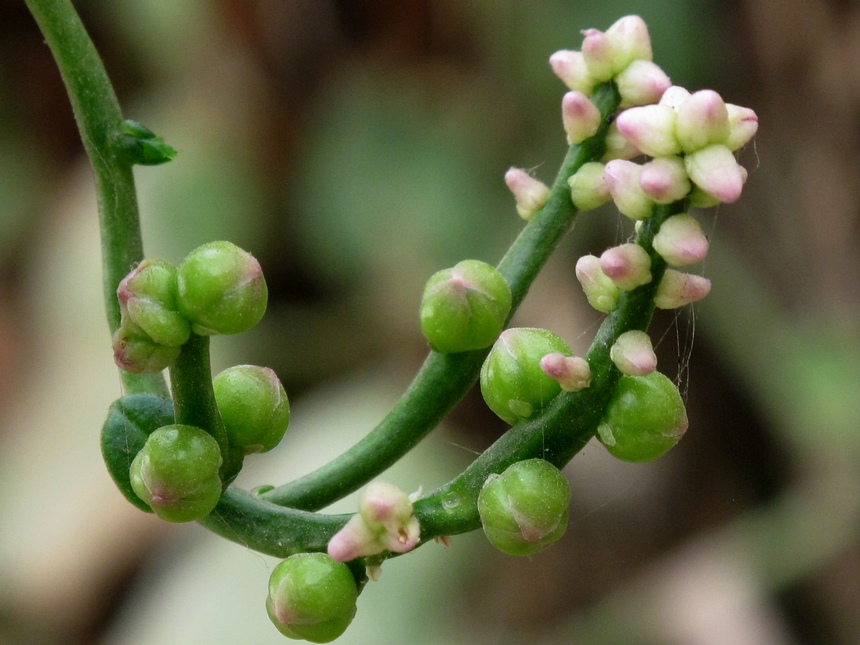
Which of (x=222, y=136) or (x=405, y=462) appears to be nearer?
(x=405, y=462)

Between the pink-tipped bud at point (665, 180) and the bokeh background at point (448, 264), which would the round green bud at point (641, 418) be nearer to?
the pink-tipped bud at point (665, 180)

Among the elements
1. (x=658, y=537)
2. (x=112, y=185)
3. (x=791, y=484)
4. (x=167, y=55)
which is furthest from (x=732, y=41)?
(x=112, y=185)

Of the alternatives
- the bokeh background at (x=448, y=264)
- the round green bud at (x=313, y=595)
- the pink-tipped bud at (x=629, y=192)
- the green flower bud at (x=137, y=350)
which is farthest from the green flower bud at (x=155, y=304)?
the bokeh background at (x=448, y=264)

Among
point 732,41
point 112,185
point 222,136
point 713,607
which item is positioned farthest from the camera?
point 222,136

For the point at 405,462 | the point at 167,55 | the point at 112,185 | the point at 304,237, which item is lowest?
the point at 405,462

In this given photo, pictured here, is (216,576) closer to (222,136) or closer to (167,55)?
(222,136)

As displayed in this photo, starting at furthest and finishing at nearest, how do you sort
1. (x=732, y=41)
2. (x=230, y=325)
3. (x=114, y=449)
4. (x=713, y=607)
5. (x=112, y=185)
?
(x=732, y=41) → (x=713, y=607) → (x=112, y=185) → (x=114, y=449) → (x=230, y=325)
